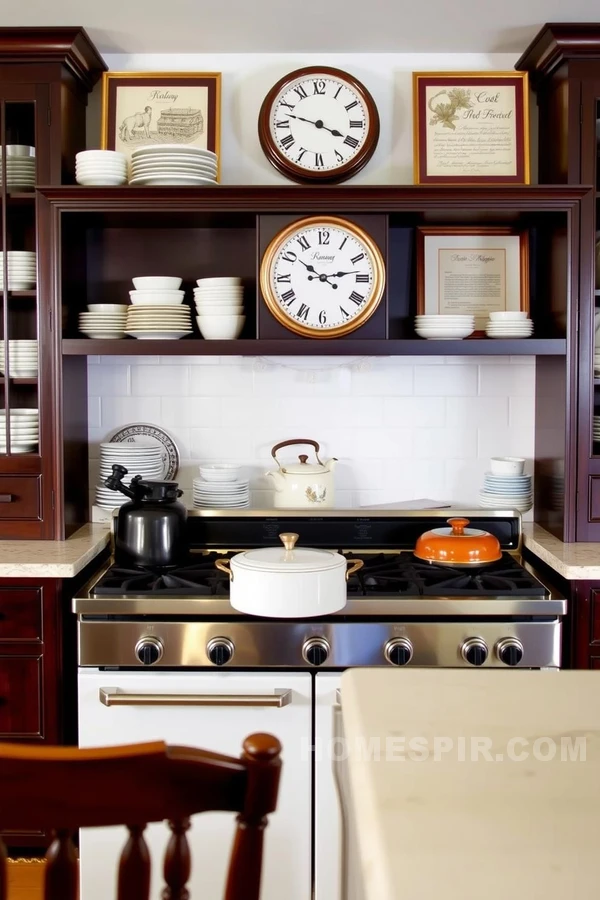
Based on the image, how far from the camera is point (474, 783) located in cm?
87

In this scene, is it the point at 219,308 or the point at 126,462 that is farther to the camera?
the point at 126,462

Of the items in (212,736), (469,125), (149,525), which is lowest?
(212,736)

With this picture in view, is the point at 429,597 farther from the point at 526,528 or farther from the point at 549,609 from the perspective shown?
the point at 526,528

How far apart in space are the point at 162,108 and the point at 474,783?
2601mm

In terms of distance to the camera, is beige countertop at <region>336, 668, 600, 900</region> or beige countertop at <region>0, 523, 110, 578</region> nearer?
beige countertop at <region>336, 668, 600, 900</region>

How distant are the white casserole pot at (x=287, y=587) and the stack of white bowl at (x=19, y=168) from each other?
1434 millimetres

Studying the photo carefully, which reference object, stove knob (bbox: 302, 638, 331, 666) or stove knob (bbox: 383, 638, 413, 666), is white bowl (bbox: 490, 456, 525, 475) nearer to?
stove knob (bbox: 383, 638, 413, 666)

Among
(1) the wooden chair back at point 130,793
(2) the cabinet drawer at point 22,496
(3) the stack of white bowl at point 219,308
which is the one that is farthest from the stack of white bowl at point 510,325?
(1) the wooden chair back at point 130,793

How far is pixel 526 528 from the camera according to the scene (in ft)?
9.53

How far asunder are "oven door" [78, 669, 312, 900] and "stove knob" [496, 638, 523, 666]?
505 millimetres

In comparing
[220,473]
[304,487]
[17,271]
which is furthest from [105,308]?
[304,487]

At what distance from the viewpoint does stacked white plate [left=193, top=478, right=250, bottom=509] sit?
2.87 meters

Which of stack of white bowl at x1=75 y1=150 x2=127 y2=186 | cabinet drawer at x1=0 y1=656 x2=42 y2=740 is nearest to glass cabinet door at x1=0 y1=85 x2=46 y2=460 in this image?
stack of white bowl at x1=75 y1=150 x2=127 y2=186

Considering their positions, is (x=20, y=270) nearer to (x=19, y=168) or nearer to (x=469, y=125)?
(x=19, y=168)
